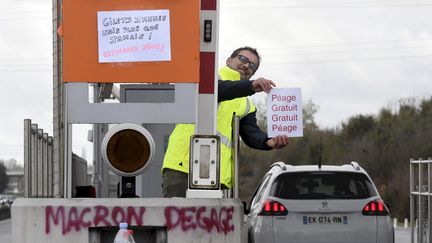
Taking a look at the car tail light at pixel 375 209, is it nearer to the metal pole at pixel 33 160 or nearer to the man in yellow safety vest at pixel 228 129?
the man in yellow safety vest at pixel 228 129

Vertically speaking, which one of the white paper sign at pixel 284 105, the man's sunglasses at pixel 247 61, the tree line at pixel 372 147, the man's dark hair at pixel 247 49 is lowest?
the tree line at pixel 372 147

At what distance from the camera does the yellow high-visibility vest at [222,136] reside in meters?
7.16

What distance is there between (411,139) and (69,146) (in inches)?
3012

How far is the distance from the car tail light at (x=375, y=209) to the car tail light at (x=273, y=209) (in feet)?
3.54

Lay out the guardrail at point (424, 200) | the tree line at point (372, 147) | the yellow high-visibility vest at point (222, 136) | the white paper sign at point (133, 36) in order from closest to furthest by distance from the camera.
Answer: the white paper sign at point (133, 36) → the yellow high-visibility vest at point (222, 136) → the guardrail at point (424, 200) → the tree line at point (372, 147)

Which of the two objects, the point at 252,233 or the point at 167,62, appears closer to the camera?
the point at 167,62

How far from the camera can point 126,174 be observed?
5793 millimetres

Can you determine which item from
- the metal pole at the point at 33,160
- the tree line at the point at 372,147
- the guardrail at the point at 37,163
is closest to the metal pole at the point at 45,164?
the guardrail at the point at 37,163

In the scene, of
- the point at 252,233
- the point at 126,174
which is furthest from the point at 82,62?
the point at 252,233

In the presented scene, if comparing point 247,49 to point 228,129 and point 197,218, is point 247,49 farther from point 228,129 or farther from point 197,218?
point 197,218

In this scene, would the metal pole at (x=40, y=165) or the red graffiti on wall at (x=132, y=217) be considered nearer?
the red graffiti on wall at (x=132, y=217)

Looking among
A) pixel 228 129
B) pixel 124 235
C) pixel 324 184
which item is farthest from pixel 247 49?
pixel 324 184

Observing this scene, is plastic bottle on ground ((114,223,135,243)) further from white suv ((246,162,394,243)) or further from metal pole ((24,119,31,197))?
white suv ((246,162,394,243))

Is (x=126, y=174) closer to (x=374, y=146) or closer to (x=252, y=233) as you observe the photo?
(x=252, y=233)
